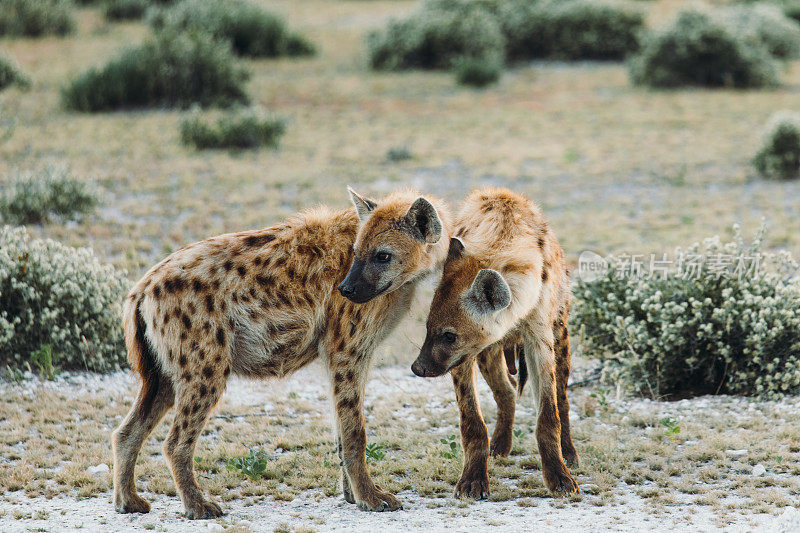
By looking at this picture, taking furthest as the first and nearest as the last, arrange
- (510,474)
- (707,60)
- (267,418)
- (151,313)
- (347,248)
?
(707,60) < (267,418) < (510,474) < (347,248) < (151,313)

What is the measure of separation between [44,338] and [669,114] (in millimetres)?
11316

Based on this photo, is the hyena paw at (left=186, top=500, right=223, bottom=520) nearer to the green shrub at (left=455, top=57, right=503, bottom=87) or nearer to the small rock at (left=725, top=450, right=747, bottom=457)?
the small rock at (left=725, top=450, right=747, bottom=457)

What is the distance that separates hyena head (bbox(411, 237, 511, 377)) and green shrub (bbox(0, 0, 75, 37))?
17.3 m

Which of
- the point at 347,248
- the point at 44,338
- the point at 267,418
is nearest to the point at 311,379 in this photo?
the point at 267,418

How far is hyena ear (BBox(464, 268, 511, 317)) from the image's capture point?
4094 mm

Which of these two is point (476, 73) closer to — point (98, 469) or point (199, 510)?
point (98, 469)

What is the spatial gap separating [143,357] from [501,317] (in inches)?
63.9

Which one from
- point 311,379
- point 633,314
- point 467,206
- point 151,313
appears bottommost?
point 311,379

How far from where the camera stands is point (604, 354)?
6605 millimetres

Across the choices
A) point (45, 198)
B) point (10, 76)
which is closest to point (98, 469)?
point (45, 198)

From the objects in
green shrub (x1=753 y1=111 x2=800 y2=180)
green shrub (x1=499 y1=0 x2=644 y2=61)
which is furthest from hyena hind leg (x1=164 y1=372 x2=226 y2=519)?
green shrub (x1=499 y1=0 x2=644 y2=61)

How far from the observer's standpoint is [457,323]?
4.26 meters

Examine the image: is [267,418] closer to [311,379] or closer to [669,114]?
[311,379]

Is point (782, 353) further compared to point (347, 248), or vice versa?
point (782, 353)
